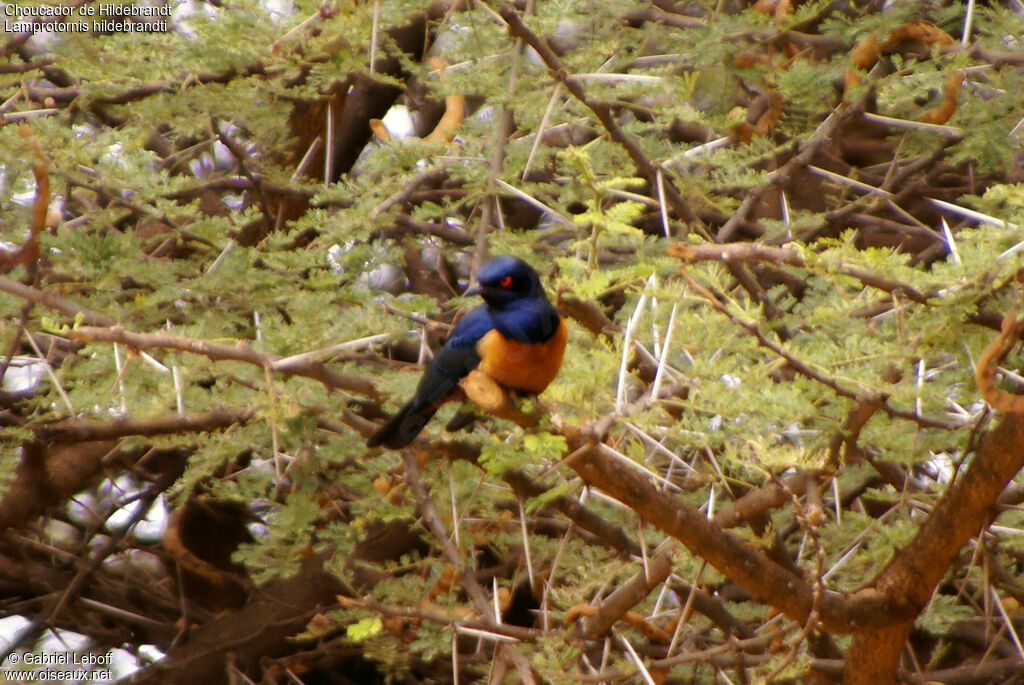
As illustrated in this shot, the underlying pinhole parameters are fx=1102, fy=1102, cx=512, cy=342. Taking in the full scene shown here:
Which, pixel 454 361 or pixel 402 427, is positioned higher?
pixel 454 361

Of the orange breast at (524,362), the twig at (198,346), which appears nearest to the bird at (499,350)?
the orange breast at (524,362)

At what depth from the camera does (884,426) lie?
2865 millimetres

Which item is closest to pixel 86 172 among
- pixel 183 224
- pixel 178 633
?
pixel 183 224

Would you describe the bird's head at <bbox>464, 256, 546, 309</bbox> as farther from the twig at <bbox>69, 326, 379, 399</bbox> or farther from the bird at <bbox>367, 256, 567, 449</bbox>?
the twig at <bbox>69, 326, 379, 399</bbox>

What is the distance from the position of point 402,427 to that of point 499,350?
307 mm

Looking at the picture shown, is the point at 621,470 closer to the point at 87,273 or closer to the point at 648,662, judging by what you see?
the point at 648,662

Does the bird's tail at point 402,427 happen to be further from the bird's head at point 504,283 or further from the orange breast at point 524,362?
the bird's head at point 504,283

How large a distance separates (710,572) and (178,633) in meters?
2.42

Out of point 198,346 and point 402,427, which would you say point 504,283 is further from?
point 198,346

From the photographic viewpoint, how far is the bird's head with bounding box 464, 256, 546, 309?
9.23 feet

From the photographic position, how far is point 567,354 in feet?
10.0

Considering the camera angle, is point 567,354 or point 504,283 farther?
point 567,354

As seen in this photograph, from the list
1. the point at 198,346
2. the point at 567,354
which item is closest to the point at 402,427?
the point at 567,354

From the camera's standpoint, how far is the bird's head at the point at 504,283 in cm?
281
